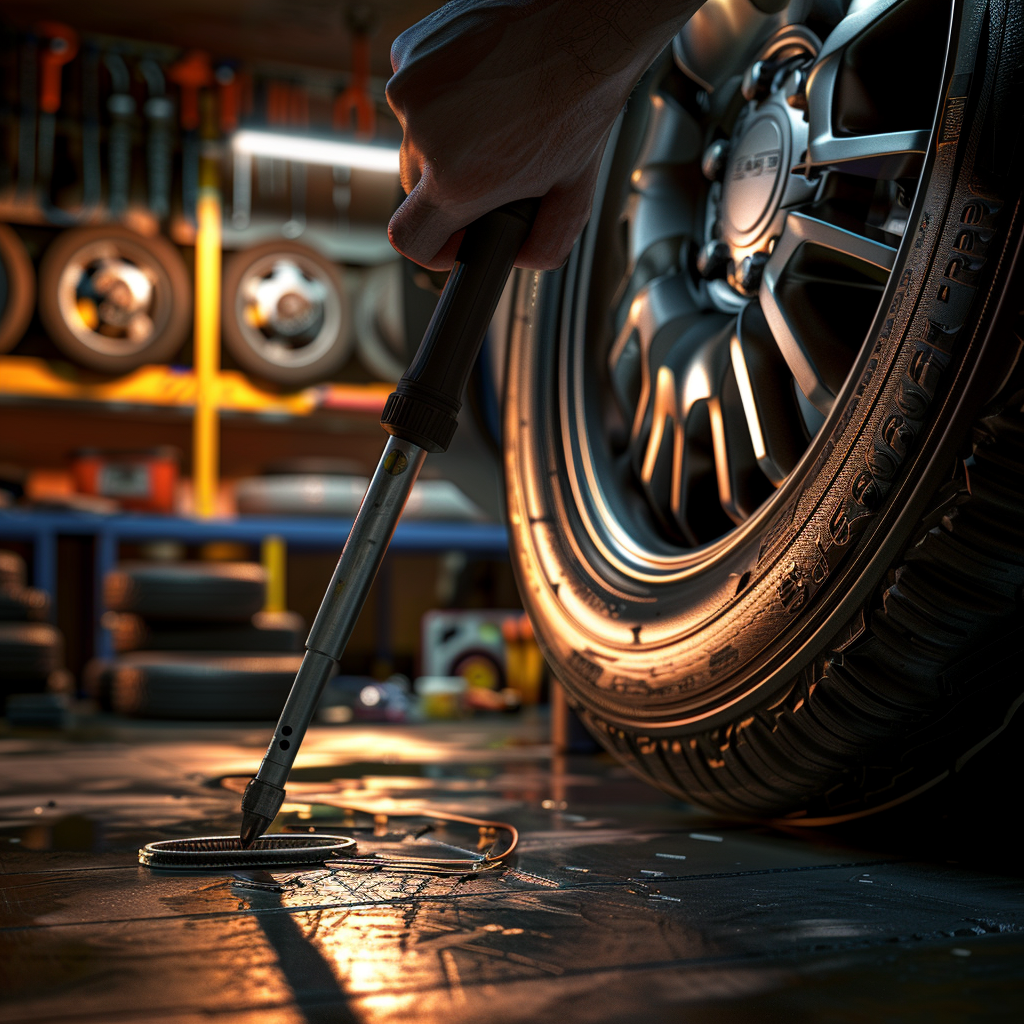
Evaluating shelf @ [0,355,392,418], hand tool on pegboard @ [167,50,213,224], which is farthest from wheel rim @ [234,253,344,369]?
hand tool on pegboard @ [167,50,213,224]

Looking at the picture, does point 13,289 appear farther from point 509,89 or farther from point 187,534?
point 509,89

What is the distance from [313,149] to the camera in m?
5.15

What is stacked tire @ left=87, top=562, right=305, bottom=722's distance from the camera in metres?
2.89

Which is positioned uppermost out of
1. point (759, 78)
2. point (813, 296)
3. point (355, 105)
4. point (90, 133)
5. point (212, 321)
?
point (355, 105)

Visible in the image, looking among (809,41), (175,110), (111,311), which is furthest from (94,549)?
(809,41)

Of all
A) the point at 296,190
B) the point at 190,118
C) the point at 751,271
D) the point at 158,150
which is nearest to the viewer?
the point at 751,271

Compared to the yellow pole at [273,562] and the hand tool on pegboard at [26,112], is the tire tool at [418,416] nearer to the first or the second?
the yellow pole at [273,562]

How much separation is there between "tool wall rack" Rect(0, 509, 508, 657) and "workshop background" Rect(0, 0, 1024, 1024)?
0.02m

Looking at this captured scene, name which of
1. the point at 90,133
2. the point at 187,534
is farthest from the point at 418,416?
the point at 90,133

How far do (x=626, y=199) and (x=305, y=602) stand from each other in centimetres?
411

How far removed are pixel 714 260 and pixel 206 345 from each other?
13.7ft

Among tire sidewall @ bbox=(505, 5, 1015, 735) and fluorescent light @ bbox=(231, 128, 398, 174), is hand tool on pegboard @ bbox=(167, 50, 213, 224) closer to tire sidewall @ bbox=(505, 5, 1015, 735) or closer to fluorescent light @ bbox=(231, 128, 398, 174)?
fluorescent light @ bbox=(231, 128, 398, 174)

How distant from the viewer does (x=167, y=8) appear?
5078 mm

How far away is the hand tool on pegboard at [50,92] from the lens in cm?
497
